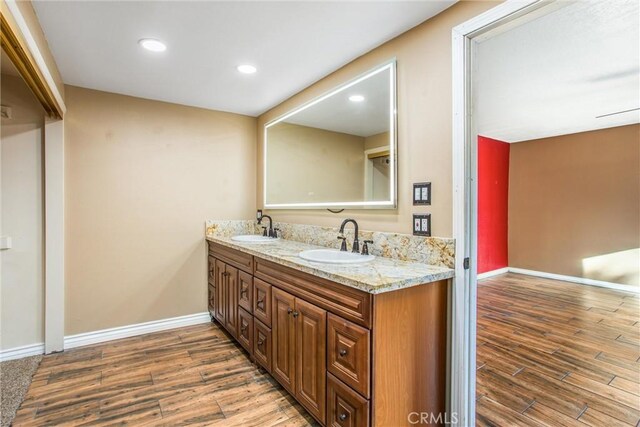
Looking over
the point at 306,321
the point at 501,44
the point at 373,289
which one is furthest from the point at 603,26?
the point at 306,321

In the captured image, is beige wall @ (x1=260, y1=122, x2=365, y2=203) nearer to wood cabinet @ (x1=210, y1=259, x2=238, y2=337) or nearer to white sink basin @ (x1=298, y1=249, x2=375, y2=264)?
white sink basin @ (x1=298, y1=249, x2=375, y2=264)

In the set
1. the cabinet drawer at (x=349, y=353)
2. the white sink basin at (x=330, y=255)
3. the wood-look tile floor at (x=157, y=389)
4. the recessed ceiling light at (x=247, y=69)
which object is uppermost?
the recessed ceiling light at (x=247, y=69)

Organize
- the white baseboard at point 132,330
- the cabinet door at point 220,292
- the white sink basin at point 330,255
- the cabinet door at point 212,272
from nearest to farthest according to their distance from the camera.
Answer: the white sink basin at point 330,255
the white baseboard at point 132,330
the cabinet door at point 220,292
the cabinet door at point 212,272

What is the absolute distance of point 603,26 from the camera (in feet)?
6.53

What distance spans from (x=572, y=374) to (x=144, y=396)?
2.89m

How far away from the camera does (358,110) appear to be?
7.39ft

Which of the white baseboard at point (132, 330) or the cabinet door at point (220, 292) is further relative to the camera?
the cabinet door at point (220, 292)

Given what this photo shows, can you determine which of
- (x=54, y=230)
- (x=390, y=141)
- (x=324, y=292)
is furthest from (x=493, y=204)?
(x=54, y=230)

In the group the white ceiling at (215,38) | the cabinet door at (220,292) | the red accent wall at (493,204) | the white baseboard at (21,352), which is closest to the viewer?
the white ceiling at (215,38)

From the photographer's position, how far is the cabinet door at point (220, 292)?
2827 mm

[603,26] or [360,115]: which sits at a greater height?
[603,26]

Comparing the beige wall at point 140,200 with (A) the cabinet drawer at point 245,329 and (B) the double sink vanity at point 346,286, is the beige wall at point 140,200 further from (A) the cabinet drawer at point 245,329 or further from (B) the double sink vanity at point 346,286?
(A) the cabinet drawer at point 245,329

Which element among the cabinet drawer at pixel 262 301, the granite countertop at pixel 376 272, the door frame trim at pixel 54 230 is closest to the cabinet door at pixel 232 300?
the cabinet drawer at pixel 262 301

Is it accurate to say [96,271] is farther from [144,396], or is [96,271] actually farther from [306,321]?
[306,321]
